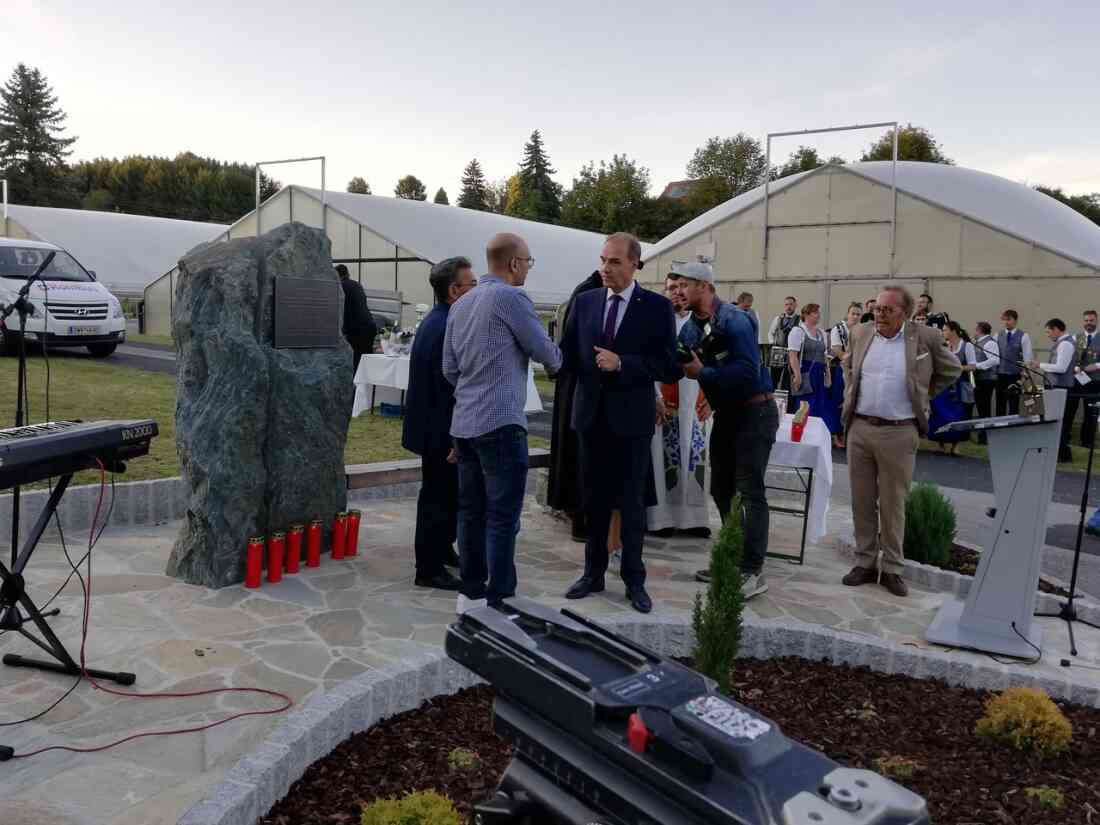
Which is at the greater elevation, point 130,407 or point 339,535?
point 130,407

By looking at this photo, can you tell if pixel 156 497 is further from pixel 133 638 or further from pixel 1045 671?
pixel 1045 671

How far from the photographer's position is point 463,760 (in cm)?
311

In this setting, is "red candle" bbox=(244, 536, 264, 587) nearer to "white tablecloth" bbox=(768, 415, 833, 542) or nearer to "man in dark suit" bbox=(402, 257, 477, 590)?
"man in dark suit" bbox=(402, 257, 477, 590)

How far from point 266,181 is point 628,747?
265 feet

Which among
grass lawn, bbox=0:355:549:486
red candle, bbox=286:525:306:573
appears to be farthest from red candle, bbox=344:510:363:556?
Result: grass lawn, bbox=0:355:549:486

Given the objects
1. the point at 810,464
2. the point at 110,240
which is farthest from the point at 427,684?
the point at 110,240

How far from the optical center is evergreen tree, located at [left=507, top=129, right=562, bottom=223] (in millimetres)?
72312

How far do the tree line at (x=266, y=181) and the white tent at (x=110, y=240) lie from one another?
96.8 feet

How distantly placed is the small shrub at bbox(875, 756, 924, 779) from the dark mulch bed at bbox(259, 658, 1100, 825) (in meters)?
0.01

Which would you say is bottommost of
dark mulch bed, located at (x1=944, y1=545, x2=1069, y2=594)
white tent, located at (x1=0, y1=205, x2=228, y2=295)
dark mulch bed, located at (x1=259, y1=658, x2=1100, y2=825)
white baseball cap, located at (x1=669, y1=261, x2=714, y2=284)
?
dark mulch bed, located at (x1=259, y1=658, x2=1100, y2=825)

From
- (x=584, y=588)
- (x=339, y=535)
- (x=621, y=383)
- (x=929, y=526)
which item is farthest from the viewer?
(x=929, y=526)

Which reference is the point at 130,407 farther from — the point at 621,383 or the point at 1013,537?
the point at 1013,537

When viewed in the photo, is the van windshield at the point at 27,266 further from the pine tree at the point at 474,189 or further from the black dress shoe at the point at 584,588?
the pine tree at the point at 474,189

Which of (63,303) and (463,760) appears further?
(63,303)
